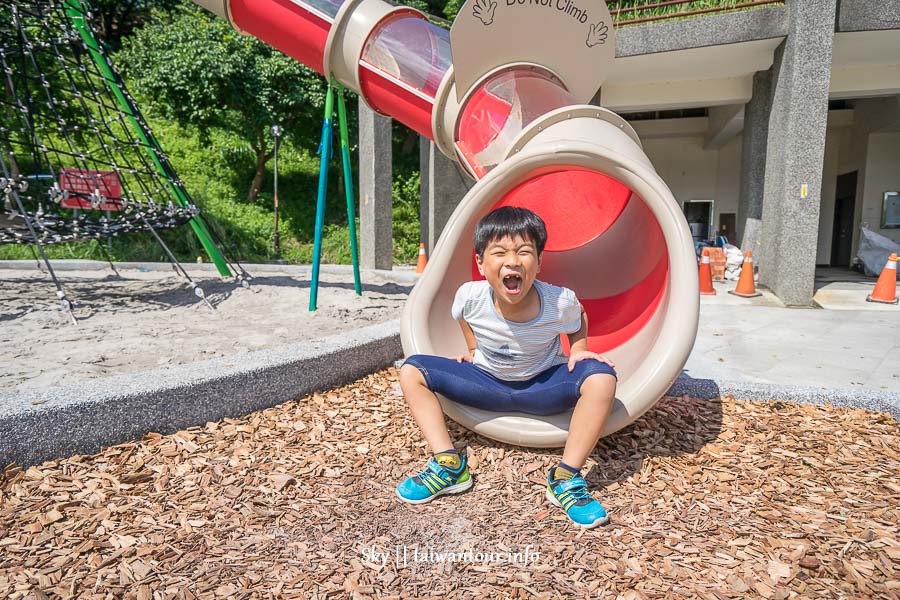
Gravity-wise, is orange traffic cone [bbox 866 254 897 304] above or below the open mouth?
below

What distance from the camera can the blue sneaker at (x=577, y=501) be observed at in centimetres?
177

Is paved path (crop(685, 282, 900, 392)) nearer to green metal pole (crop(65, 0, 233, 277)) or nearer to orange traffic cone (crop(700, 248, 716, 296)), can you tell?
orange traffic cone (crop(700, 248, 716, 296))

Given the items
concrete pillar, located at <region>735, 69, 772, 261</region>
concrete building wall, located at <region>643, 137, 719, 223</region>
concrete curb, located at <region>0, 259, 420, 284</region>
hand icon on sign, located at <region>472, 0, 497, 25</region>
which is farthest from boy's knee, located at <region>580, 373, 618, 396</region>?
concrete building wall, located at <region>643, 137, 719, 223</region>

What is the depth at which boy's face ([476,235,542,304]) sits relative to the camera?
6.52ft

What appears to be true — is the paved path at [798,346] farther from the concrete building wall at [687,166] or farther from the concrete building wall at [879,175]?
the concrete building wall at [687,166]

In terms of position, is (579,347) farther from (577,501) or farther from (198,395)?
(198,395)

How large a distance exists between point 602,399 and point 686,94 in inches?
365

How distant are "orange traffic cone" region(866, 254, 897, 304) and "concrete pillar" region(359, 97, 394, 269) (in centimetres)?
690

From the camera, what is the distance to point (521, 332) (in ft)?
6.98

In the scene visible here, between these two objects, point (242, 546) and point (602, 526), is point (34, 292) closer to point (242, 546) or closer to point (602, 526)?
point (242, 546)

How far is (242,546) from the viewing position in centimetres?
166

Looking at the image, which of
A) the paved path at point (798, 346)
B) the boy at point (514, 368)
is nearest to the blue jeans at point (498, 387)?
the boy at point (514, 368)

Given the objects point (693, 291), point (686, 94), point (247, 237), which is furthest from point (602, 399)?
point (247, 237)

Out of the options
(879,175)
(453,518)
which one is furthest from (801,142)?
(879,175)
